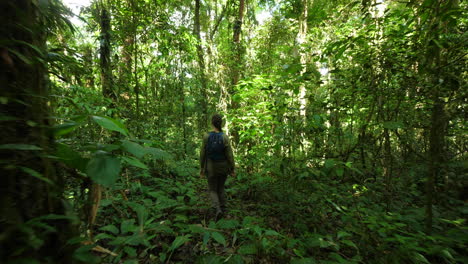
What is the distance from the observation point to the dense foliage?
106cm

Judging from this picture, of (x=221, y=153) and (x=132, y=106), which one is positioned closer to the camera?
(x=221, y=153)

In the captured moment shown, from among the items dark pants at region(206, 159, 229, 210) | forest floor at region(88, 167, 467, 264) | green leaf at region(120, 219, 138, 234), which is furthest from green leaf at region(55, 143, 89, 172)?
dark pants at region(206, 159, 229, 210)

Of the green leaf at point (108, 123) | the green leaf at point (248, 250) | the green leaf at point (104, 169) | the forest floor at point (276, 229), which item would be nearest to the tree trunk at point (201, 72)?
the forest floor at point (276, 229)

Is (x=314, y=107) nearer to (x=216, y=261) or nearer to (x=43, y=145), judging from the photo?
(x=216, y=261)

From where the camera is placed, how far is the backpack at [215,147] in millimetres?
4051

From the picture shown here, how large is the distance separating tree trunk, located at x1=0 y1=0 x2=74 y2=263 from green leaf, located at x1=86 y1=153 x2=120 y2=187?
0.14 m

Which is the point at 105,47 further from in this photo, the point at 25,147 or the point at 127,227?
the point at 25,147

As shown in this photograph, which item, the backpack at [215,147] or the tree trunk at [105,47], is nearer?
the backpack at [215,147]

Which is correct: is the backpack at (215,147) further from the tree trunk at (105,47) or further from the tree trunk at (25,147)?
the tree trunk at (25,147)

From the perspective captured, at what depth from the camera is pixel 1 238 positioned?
632mm

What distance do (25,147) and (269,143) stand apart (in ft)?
15.6

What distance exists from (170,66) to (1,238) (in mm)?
6549

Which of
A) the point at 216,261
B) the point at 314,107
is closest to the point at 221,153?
the point at 314,107

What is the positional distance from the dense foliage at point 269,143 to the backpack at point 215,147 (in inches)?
36.3
